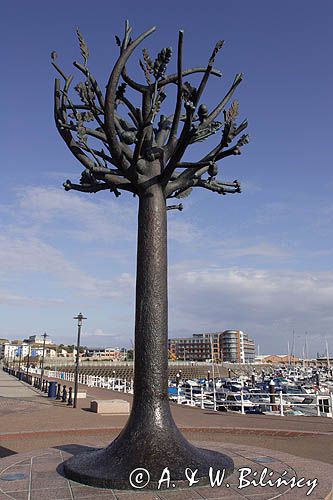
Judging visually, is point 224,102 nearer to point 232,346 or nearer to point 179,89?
point 179,89

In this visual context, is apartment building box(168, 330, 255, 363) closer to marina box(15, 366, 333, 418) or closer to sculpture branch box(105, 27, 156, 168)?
marina box(15, 366, 333, 418)

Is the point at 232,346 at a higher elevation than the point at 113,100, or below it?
higher

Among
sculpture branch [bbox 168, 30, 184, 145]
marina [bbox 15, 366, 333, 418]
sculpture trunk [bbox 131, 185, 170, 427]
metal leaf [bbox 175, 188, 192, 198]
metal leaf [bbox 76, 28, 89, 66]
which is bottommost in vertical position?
marina [bbox 15, 366, 333, 418]

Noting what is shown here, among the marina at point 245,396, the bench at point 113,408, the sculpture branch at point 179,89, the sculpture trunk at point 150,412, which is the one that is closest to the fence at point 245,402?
the marina at point 245,396

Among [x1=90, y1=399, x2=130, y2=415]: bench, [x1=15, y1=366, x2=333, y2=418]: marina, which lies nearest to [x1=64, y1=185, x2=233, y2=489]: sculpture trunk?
[x1=15, y1=366, x2=333, y2=418]: marina

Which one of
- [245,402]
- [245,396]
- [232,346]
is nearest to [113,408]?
[245,402]

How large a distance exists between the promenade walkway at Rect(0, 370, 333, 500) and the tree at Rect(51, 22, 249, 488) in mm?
416

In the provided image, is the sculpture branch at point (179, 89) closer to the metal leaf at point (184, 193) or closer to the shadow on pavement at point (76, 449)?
the metal leaf at point (184, 193)

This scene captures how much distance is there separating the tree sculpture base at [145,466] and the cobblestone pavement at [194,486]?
89 mm

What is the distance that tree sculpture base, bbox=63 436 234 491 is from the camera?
5.46m

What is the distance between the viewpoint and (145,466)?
567 cm

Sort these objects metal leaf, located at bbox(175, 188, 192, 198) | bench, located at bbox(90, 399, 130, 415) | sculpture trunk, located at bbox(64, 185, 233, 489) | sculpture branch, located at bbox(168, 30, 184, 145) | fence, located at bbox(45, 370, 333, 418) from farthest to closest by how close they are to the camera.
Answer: bench, located at bbox(90, 399, 130, 415)
fence, located at bbox(45, 370, 333, 418)
metal leaf, located at bbox(175, 188, 192, 198)
sculpture branch, located at bbox(168, 30, 184, 145)
sculpture trunk, located at bbox(64, 185, 233, 489)

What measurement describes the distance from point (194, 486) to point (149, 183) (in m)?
4.37

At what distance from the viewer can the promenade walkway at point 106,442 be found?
528cm
